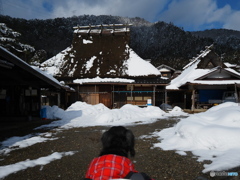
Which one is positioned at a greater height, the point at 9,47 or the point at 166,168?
the point at 9,47

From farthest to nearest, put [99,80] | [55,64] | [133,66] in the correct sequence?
[55,64]
[133,66]
[99,80]

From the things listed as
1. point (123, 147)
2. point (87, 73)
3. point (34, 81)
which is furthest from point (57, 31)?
point (123, 147)

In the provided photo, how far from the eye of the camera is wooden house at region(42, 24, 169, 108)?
17.4 meters

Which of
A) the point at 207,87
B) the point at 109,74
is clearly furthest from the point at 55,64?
the point at 207,87

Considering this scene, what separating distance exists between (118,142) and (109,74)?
16791 mm

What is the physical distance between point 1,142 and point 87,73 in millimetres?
13134

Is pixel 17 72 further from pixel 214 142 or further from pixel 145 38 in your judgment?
pixel 145 38

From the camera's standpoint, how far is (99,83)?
16.7 meters

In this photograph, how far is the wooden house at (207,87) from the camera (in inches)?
661

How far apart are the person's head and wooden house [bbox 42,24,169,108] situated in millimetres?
14642

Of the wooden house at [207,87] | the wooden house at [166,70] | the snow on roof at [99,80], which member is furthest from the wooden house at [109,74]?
the wooden house at [166,70]

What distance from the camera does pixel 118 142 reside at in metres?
1.79

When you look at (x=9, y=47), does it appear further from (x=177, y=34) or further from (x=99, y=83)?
(x=177, y=34)

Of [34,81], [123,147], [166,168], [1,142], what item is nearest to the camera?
[123,147]
